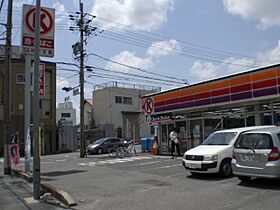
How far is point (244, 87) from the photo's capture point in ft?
60.4

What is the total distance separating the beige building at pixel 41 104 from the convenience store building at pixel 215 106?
20.4 meters

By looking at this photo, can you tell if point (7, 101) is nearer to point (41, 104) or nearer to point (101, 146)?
point (101, 146)

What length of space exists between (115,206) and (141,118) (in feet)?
164

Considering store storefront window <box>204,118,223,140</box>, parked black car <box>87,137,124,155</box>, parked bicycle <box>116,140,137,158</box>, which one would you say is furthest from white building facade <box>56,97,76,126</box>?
store storefront window <box>204,118,223,140</box>

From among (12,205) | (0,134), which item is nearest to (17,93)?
(0,134)

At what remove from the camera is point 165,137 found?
25391mm

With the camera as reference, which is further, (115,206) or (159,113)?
(159,113)

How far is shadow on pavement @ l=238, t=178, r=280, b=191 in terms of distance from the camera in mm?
10493

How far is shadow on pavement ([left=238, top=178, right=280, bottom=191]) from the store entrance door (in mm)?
13315

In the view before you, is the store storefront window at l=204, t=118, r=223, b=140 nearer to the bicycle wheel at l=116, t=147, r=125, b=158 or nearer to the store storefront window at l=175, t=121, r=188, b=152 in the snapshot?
the store storefront window at l=175, t=121, r=188, b=152

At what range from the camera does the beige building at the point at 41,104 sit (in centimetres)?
4278

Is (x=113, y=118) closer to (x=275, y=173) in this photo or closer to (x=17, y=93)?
(x=17, y=93)

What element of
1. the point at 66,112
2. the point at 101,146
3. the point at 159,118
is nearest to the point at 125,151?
the point at 159,118

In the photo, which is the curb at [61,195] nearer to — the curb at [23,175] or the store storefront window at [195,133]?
the curb at [23,175]
